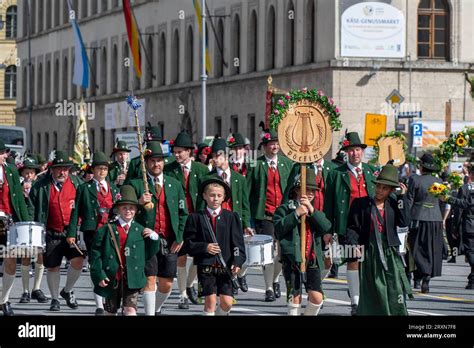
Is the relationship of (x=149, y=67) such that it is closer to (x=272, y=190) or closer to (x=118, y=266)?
(x=272, y=190)

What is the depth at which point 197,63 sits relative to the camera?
70.9 meters

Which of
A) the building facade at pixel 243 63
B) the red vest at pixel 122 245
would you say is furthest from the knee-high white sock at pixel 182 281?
the building facade at pixel 243 63

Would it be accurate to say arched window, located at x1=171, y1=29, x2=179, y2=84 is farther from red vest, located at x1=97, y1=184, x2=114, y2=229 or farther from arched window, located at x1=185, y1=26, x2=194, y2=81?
red vest, located at x1=97, y1=184, x2=114, y2=229

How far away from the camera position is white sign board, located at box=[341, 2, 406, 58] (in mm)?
56438

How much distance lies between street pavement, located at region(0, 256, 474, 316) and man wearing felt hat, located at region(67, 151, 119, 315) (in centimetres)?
92

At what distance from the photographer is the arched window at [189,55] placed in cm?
7194

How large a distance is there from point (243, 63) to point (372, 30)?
397 inches

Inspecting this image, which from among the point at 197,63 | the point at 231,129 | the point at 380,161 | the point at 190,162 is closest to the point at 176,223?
the point at 190,162

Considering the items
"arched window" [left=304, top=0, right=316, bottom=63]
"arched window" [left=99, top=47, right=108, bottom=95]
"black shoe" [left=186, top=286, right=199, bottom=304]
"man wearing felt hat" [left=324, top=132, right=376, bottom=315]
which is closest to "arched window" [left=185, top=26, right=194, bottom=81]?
"arched window" [left=99, top=47, right=108, bottom=95]

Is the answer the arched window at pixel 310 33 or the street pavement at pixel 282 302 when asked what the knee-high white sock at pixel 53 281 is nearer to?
the street pavement at pixel 282 302

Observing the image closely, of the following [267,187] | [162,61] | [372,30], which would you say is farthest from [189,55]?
[267,187]

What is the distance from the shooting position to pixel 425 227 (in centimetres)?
2528

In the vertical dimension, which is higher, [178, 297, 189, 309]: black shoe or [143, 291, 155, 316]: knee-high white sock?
[143, 291, 155, 316]: knee-high white sock

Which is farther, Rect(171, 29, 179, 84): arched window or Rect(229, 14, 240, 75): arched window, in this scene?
Rect(171, 29, 179, 84): arched window
